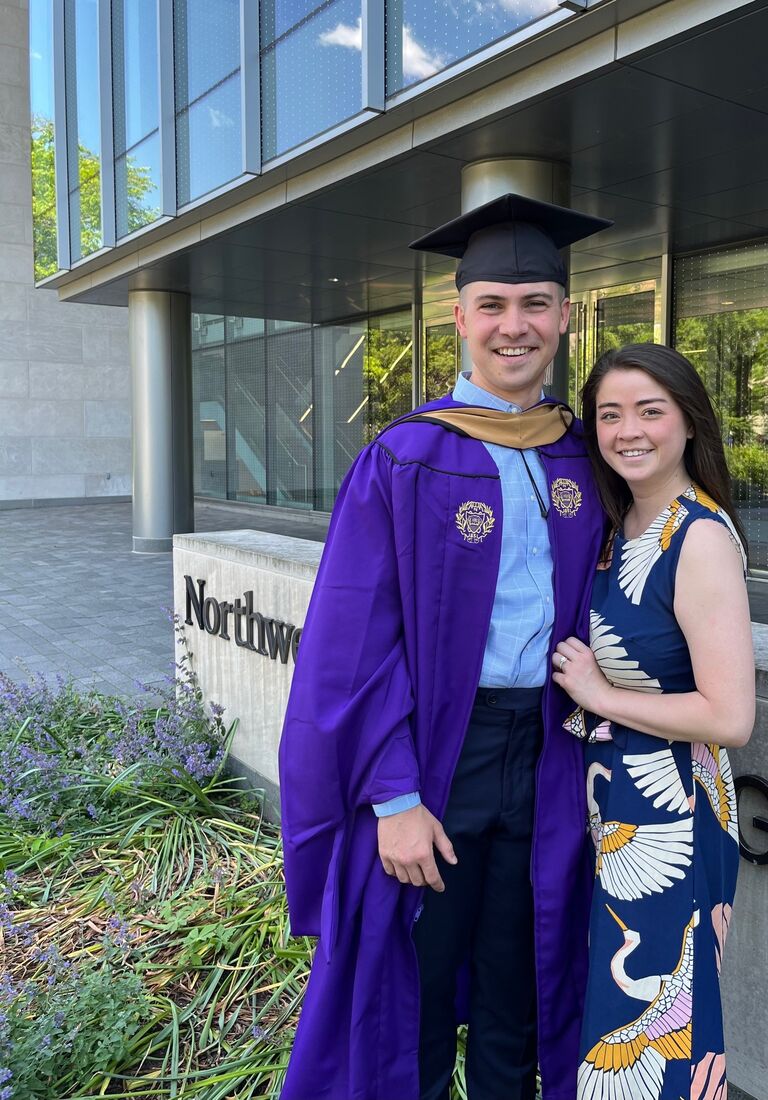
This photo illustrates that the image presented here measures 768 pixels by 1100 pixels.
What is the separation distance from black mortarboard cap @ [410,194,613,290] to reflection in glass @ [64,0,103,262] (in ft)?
38.5

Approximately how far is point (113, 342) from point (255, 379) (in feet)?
15.0

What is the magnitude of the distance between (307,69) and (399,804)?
24.9ft

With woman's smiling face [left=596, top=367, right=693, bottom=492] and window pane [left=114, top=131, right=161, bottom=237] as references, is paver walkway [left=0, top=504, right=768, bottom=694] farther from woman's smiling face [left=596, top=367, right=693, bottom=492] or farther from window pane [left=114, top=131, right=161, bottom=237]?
woman's smiling face [left=596, top=367, right=693, bottom=492]

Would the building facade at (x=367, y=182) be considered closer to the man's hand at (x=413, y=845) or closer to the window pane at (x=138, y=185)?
the window pane at (x=138, y=185)

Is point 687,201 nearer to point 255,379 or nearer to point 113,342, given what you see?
point 255,379

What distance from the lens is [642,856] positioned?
1.71m

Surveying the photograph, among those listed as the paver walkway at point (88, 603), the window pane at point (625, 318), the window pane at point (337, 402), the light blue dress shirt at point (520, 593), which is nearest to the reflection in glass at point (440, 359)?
the window pane at point (337, 402)

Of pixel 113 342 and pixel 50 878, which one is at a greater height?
pixel 113 342

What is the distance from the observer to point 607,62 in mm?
5375

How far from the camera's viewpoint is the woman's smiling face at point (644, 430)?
176cm

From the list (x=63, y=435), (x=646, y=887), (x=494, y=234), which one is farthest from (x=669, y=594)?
(x=63, y=435)

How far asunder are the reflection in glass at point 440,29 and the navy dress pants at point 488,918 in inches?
194

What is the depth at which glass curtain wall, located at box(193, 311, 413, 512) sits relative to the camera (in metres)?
16.4

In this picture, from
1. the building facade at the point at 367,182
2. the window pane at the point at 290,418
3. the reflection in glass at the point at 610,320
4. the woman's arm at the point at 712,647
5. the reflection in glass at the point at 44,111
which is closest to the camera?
the woman's arm at the point at 712,647
